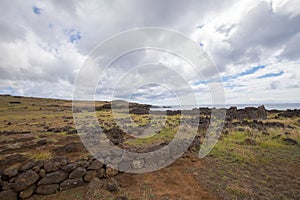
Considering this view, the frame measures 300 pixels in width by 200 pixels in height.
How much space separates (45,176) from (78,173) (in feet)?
3.47

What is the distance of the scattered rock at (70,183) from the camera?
6068mm

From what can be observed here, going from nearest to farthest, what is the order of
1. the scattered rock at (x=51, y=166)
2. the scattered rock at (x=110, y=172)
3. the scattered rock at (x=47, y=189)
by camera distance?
1. the scattered rock at (x=47, y=189)
2. the scattered rock at (x=51, y=166)
3. the scattered rock at (x=110, y=172)

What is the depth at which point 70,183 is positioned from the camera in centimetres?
619

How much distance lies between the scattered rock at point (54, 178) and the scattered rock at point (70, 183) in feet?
0.53

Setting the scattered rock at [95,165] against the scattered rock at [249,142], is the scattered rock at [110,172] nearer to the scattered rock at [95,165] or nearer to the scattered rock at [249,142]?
the scattered rock at [95,165]

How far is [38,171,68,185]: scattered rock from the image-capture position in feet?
19.1

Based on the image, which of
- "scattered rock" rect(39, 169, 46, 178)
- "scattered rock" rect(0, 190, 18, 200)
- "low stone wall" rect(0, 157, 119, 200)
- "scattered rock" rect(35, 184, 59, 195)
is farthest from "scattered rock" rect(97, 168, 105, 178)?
"scattered rock" rect(0, 190, 18, 200)

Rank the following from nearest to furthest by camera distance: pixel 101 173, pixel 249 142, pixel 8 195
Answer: pixel 8 195 < pixel 101 173 < pixel 249 142

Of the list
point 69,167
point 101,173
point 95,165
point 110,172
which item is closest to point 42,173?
point 69,167

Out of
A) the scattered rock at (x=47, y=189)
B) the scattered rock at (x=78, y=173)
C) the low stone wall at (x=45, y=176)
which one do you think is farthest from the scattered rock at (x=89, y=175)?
the scattered rock at (x=47, y=189)

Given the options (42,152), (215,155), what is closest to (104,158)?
(42,152)

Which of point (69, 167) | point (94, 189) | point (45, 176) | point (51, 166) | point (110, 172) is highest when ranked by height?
point (51, 166)

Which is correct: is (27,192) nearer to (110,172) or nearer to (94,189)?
(94,189)

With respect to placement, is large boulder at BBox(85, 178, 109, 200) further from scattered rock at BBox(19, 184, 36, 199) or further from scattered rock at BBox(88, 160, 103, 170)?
scattered rock at BBox(19, 184, 36, 199)
